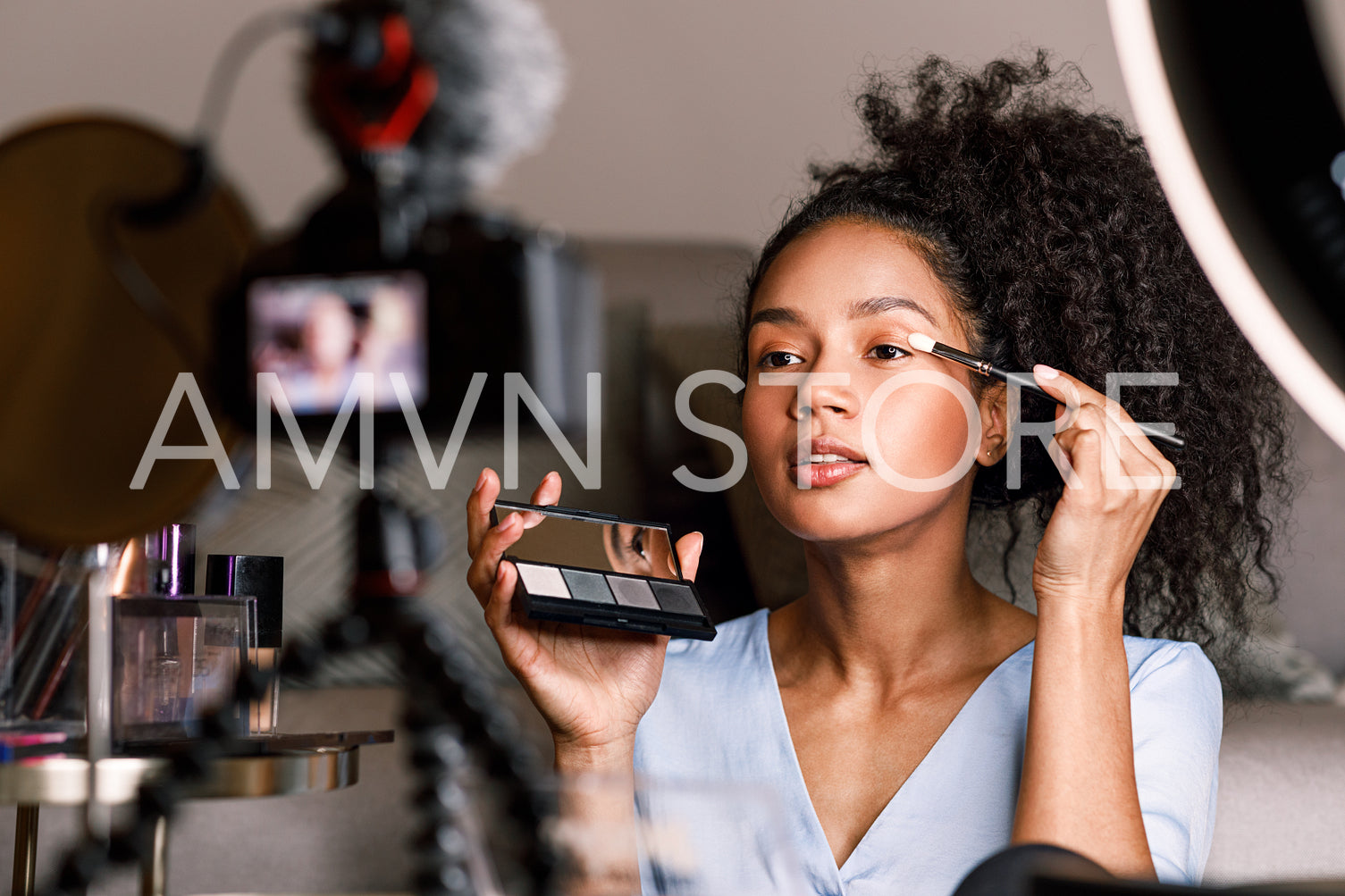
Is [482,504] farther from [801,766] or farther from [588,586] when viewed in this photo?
[801,766]

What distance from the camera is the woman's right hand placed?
87 cm

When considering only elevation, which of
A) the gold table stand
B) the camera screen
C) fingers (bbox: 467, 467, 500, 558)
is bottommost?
the gold table stand

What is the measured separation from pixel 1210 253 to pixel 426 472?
1042 mm

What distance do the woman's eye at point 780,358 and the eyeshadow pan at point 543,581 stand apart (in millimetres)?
288

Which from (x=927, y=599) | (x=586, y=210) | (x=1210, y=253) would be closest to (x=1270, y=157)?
(x=1210, y=253)

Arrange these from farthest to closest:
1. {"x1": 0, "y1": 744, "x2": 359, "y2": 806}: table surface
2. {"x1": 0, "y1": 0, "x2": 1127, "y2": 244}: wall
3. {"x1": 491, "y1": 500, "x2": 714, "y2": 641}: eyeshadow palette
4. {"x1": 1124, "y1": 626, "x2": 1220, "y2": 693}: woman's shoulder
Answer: {"x1": 0, "y1": 0, "x2": 1127, "y2": 244}: wall, {"x1": 1124, "y1": 626, "x2": 1220, "y2": 693}: woman's shoulder, {"x1": 491, "y1": 500, "x2": 714, "y2": 641}: eyeshadow palette, {"x1": 0, "y1": 744, "x2": 359, "y2": 806}: table surface

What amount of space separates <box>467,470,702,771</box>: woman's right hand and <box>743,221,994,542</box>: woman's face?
118 millimetres

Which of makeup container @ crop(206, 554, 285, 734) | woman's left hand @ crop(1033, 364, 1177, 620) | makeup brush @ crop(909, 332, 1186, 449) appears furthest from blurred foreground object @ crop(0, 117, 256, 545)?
woman's left hand @ crop(1033, 364, 1177, 620)

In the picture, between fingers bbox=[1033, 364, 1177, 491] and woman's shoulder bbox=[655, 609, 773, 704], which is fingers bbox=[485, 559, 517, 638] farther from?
fingers bbox=[1033, 364, 1177, 491]

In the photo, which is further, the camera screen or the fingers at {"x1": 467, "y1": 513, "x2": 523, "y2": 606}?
the fingers at {"x1": 467, "y1": 513, "x2": 523, "y2": 606}

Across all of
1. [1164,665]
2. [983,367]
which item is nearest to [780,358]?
[983,367]

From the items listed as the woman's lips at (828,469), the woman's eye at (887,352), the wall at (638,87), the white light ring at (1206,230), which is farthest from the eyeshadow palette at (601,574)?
the wall at (638,87)

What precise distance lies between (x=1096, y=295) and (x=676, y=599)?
0.54 m

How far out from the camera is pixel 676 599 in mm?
846
